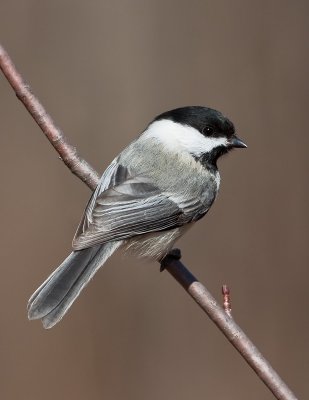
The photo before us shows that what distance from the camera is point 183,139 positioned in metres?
2.73

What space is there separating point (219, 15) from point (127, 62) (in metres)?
0.55

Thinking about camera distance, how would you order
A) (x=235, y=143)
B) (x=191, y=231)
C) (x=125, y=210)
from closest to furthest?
(x=125, y=210)
(x=235, y=143)
(x=191, y=231)

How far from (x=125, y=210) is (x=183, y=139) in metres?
0.40

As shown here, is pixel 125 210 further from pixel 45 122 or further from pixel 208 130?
pixel 208 130

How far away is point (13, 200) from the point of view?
372 centimetres

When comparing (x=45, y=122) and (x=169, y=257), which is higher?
(x=45, y=122)

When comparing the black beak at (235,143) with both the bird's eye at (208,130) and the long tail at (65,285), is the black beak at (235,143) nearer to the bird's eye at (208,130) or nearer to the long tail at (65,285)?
the bird's eye at (208,130)

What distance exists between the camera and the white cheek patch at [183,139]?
107 inches

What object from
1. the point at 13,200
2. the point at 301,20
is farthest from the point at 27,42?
the point at 301,20

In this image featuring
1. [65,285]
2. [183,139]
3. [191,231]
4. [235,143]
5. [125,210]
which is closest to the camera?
[65,285]

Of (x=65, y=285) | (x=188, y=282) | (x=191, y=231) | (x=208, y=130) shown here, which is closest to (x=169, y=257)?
(x=188, y=282)

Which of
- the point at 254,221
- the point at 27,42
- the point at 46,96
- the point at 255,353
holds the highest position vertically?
the point at 27,42

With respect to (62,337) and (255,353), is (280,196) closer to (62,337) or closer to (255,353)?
(62,337)

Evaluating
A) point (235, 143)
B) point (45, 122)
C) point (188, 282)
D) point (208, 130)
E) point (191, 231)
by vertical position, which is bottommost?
point (191, 231)
